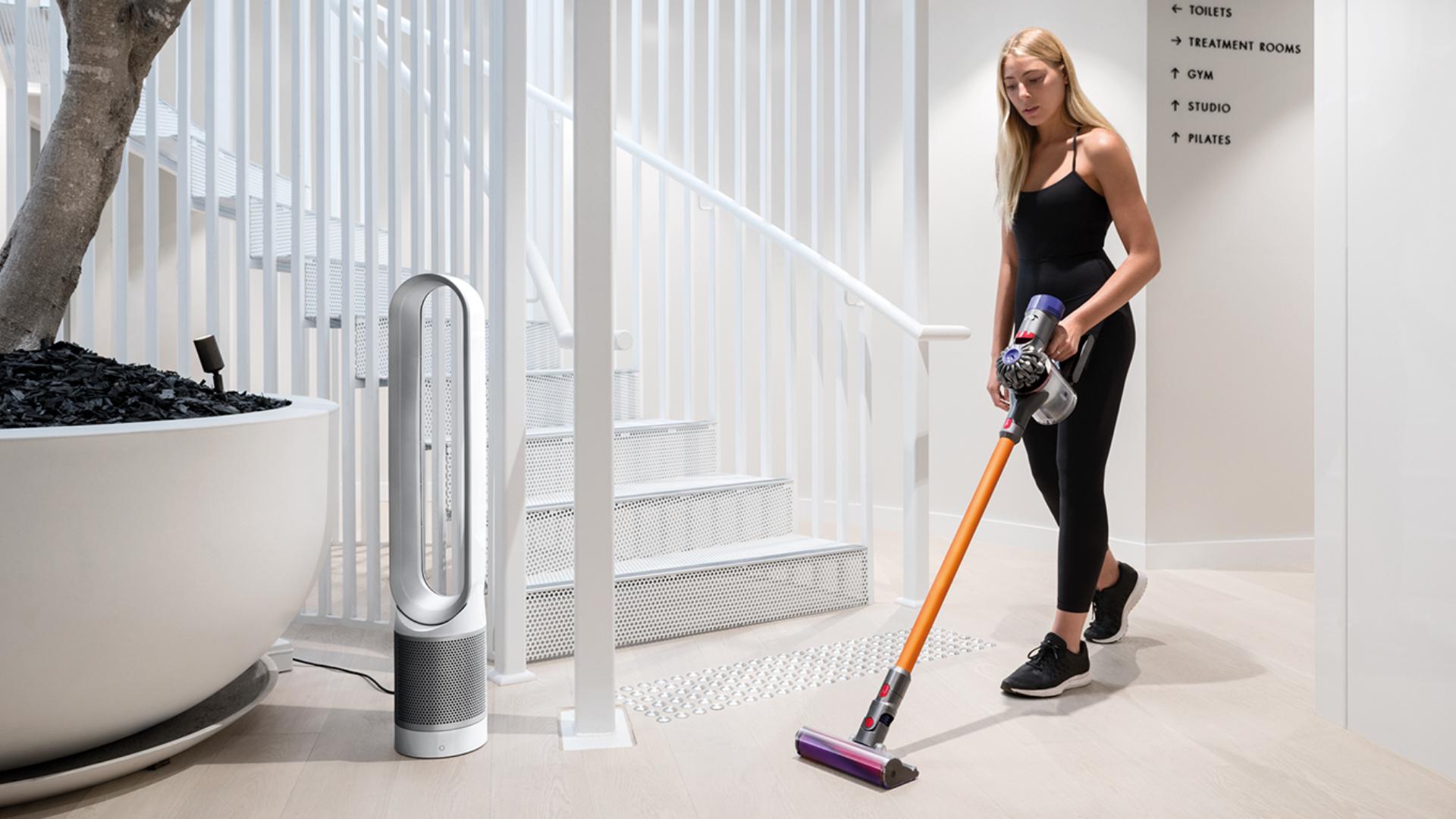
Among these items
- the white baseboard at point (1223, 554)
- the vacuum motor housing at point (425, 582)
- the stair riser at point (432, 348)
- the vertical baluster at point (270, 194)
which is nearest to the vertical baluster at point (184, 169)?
the vertical baluster at point (270, 194)

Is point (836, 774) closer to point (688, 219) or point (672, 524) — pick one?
point (672, 524)

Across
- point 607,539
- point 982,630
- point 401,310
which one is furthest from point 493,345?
point 982,630

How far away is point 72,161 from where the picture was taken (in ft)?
5.87

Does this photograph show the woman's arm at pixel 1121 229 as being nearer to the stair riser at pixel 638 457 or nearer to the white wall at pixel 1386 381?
the white wall at pixel 1386 381

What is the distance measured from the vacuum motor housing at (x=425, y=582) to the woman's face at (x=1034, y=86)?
3.94 ft

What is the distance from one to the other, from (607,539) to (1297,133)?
2.88 metres

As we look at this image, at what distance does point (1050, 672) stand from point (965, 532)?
49 cm

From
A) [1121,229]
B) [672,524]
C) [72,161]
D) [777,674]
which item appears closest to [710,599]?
[672,524]

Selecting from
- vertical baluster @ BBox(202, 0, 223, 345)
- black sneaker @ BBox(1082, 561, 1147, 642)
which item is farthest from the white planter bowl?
black sneaker @ BBox(1082, 561, 1147, 642)

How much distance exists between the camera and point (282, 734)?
179cm

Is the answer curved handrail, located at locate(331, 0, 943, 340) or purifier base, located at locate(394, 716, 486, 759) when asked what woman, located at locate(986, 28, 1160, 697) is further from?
purifier base, located at locate(394, 716, 486, 759)

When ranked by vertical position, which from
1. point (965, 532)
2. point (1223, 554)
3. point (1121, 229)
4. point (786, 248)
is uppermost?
point (786, 248)

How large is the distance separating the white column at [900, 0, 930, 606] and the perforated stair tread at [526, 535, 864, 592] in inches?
6.8

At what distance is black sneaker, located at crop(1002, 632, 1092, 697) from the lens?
202 cm
